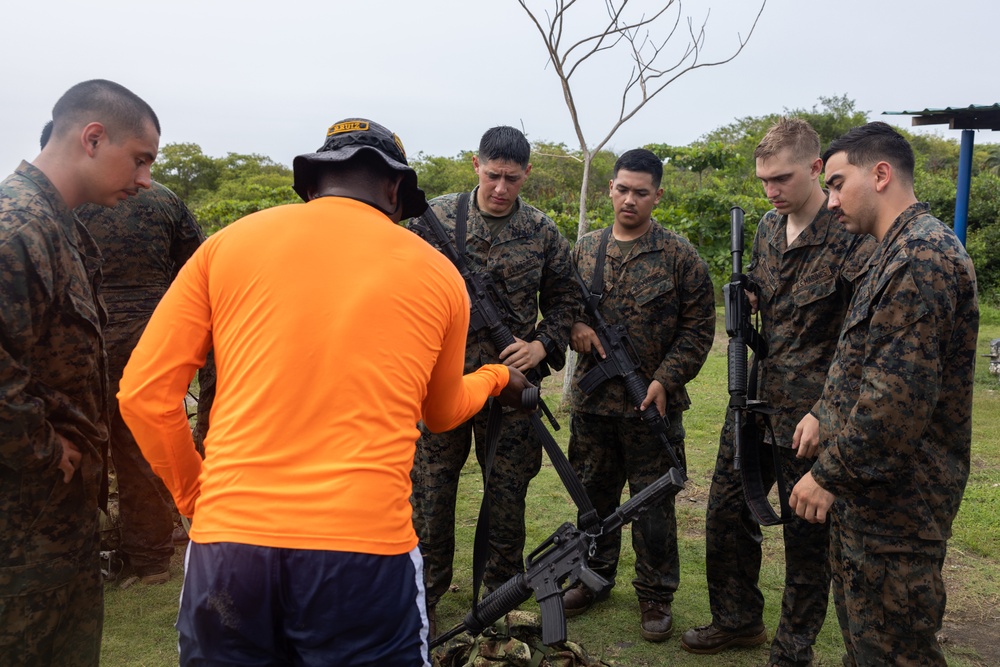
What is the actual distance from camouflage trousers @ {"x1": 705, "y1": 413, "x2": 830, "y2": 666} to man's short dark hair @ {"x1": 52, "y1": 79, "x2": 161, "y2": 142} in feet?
9.10

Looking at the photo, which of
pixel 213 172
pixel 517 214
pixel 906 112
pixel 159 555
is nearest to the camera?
pixel 517 214

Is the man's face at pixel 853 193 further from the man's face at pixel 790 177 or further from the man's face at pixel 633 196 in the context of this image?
the man's face at pixel 633 196

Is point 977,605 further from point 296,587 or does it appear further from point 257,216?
point 257,216

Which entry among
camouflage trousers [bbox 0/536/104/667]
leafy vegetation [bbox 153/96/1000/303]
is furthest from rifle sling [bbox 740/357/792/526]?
leafy vegetation [bbox 153/96/1000/303]

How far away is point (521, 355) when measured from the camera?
3.75 metres

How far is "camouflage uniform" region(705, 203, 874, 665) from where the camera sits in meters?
3.32

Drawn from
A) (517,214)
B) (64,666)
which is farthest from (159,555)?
(517,214)

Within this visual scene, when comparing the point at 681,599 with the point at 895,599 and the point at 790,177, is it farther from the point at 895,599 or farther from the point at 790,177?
the point at 790,177

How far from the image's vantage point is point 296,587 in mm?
1773

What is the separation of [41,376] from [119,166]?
2.54ft

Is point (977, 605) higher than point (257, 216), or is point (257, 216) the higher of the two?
point (257, 216)

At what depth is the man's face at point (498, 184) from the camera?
377 centimetres

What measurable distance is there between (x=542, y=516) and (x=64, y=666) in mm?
3224

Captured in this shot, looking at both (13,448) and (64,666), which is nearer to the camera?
(13,448)
